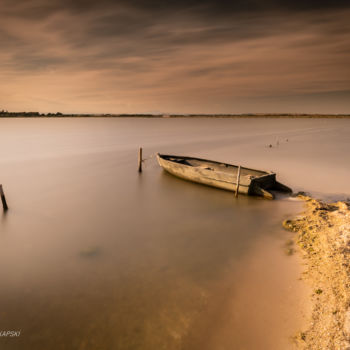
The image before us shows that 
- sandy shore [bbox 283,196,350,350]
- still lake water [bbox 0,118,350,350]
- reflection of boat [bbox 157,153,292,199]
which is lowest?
still lake water [bbox 0,118,350,350]

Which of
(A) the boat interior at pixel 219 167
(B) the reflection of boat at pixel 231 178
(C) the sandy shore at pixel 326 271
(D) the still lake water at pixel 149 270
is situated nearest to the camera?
(C) the sandy shore at pixel 326 271

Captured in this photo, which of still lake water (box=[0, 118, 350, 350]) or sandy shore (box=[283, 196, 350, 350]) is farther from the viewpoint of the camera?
still lake water (box=[0, 118, 350, 350])

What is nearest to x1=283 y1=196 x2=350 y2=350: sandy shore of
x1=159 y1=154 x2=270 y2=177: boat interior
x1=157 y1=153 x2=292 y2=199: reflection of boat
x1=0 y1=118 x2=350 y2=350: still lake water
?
x1=0 y1=118 x2=350 y2=350: still lake water

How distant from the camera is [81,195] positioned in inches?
605

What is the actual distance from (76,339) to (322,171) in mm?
21942

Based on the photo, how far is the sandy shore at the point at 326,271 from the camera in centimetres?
487

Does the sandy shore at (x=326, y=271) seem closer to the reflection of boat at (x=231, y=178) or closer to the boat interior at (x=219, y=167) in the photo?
the reflection of boat at (x=231, y=178)

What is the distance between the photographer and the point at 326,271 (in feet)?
22.4

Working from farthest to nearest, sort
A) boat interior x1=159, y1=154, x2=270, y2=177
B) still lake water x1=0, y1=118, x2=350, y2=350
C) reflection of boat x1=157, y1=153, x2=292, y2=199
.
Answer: boat interior x1=159, y1=154, x2=270, y2=177 → reflection of boat x1=157, y1=153, x2=292, y2=199 → still lake water x1=0, y1=118, x2=350, y2=350

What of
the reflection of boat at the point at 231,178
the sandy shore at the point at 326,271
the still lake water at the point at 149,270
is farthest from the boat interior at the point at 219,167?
the sandy shore at the point at 326,271

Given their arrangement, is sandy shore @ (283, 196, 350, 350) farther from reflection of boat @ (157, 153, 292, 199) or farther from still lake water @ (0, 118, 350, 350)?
reflection of boat @ (157, 153, 292, 199)

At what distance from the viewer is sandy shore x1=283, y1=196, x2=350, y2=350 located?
16.0 feet

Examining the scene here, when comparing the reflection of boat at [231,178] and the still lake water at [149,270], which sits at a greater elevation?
the reflection of boat at [231,178]

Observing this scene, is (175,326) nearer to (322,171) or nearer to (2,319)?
(2,319)
